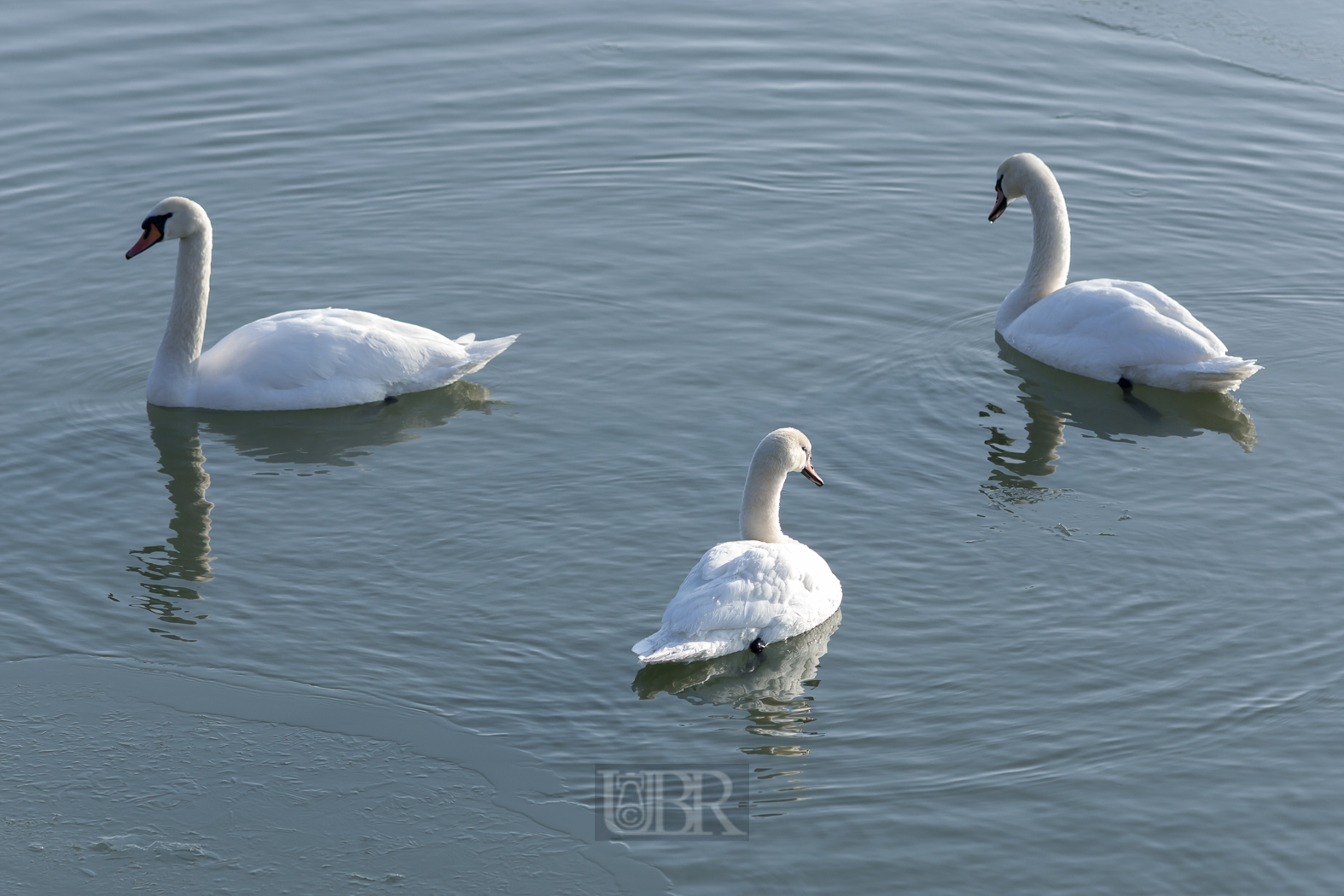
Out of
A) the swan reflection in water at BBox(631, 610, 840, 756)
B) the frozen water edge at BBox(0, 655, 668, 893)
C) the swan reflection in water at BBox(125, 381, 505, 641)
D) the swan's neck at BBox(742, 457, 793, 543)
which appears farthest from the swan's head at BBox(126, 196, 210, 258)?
the swan reflection in water at BBox(631, 610, 840, 756)

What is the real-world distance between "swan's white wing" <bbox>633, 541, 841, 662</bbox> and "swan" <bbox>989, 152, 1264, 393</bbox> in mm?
3971

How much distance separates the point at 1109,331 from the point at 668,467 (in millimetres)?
3438

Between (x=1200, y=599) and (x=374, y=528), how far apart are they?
4.59 meters

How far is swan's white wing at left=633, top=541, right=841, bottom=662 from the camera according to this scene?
25.9 feet

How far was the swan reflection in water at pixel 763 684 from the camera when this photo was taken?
7.75 metres

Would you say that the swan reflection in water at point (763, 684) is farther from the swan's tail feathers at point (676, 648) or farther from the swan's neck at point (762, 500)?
the swan's neck at point (762, 500)

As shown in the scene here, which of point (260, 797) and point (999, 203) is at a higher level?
point (999, 203)

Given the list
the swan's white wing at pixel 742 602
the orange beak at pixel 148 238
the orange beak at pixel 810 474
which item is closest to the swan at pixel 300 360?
the orange beak at pixel 148 238

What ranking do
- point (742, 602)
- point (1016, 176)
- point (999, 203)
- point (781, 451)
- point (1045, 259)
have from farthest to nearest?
point (999, 203)
point (1016, 176)
point (1045, 259)
point (781, 451)
point (742, 602)

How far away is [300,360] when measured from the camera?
1123 cm

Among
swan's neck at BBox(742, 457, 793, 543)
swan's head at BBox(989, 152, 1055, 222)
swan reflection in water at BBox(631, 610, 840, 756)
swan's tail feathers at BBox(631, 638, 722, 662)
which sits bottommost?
swan reflection in water at BBox(631, 610, 840, 756)

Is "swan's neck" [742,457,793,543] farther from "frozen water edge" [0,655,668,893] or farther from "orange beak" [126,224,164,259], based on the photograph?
"orange beak" [126,224,164,259]

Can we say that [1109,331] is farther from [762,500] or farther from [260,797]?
[260,797]

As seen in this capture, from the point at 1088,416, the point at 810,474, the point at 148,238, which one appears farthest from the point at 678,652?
the point at 148,238
